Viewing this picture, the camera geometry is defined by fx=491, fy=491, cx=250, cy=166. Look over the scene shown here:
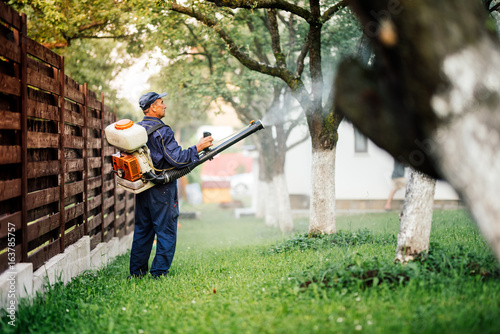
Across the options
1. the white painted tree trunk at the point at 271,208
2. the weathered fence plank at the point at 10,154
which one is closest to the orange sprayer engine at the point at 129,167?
the weathered fence plank at the point at 10,154

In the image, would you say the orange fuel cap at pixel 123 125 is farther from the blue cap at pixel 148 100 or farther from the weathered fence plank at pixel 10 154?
the weathered fence plank at pixel 10 154

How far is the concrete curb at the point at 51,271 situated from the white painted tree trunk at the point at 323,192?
11.1 feet

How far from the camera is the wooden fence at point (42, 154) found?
4023 millimetres

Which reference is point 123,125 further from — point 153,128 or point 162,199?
point 162,199

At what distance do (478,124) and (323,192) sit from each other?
5.52 meters

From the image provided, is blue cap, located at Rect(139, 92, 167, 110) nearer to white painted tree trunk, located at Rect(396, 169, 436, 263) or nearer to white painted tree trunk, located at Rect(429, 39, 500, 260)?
white painted tree trunk, located at Rect(396, 169, 436, 263)

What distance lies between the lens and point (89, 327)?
3686 mm

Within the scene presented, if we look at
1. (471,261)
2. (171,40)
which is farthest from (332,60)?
(471,261)

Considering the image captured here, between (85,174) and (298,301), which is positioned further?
(85,174)

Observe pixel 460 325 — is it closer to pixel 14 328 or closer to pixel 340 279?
pixel 340 279

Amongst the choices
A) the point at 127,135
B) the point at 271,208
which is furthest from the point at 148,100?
the point at 271,208

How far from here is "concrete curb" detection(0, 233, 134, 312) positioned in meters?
3.82

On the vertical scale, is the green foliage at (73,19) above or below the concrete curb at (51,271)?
above

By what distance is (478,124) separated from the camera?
265 centimetres
